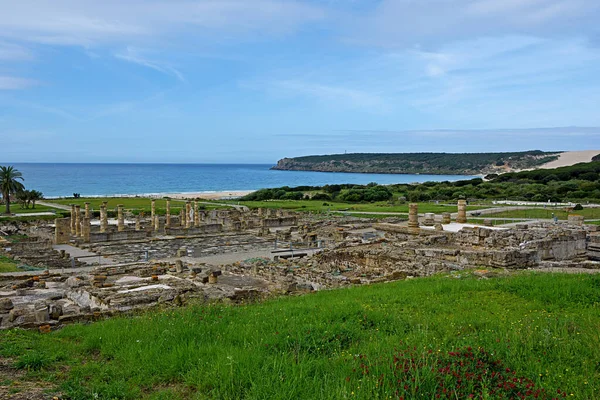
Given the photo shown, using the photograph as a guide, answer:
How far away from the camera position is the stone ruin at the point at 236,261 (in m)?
12.6

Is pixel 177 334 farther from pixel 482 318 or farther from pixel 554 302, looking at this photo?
pixel 554 302

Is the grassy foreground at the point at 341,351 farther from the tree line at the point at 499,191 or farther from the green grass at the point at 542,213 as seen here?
the tree line at the point at 499,191

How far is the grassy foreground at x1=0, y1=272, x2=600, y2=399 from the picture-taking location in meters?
4.90

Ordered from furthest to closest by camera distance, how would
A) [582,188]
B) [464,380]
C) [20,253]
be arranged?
[582,188]
[20,253]
[464,380]

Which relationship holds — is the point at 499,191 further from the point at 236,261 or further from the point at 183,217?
the point at 236,261

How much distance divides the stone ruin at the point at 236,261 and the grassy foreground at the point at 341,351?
11.0ft

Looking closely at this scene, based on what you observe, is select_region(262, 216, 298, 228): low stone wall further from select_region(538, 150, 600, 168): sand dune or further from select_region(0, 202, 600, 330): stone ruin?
select_region(538, 150, 600, 168): sand dune

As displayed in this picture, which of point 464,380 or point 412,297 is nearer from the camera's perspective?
point 464,380

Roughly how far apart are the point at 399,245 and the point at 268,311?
1618cm

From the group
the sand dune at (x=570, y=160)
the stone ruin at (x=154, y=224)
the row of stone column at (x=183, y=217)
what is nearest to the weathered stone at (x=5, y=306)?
the stone ruin at (x=154, y=224)

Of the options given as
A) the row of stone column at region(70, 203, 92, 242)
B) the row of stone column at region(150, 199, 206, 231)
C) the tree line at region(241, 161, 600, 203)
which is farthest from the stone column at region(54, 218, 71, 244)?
the tree line at region(241, 161, 600, 203)

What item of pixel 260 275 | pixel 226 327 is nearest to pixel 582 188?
pixel 260 275

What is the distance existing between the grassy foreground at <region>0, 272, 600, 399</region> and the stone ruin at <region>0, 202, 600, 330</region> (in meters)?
3.35

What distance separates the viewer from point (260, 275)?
19.5 meters
